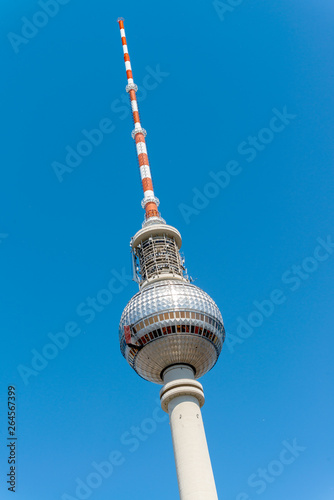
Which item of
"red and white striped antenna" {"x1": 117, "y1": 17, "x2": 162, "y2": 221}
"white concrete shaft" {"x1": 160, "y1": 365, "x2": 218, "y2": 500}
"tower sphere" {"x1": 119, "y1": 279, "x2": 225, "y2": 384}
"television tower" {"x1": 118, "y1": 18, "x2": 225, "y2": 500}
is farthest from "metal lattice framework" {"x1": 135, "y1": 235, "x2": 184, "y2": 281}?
"white concrete shaft" {"x1": 160, "y1": 365, "x2": 218, "y2": 500}

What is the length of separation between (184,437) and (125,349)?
43.9 ft

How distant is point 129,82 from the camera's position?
90688 millimetres

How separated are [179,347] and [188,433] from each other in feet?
32.5

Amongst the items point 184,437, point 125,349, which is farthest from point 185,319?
point 184,437

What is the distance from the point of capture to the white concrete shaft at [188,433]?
51875 millimetres

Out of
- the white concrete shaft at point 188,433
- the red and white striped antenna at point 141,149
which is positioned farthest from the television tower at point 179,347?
the red and white striped antenna at point 141,149

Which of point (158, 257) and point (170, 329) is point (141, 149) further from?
point (170, 329)

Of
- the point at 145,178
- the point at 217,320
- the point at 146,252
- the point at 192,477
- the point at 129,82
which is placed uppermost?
the point at 129,82

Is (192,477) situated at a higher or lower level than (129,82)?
lower

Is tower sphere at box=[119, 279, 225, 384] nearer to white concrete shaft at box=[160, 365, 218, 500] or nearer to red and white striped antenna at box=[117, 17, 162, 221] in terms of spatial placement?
white concrete shaft at box=[160, 365, 218, 500]

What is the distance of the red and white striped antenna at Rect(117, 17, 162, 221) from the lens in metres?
79.4

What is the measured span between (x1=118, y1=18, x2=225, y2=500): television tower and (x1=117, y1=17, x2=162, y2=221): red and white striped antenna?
11.1m

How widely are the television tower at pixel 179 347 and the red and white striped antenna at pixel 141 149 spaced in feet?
36.3

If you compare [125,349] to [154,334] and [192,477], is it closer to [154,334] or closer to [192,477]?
[154,334]
